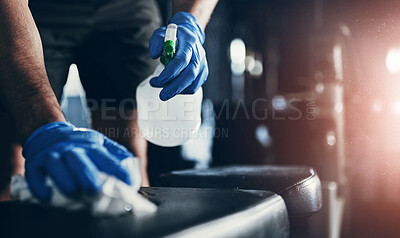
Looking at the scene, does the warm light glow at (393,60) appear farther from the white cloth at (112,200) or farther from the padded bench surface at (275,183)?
the white cloth at (112,200)

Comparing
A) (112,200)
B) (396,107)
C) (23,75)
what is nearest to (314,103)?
(396,107)

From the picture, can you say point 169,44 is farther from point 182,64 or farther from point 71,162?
point 71,162

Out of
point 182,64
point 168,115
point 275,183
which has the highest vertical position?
point 182,64

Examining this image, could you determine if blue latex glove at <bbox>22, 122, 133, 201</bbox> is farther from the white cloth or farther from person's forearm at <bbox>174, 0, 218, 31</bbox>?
person's forearm at <bbox>174, 0, 218, 31</bbox>

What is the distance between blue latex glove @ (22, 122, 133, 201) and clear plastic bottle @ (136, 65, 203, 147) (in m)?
0.50

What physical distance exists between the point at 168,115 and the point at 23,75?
474mm

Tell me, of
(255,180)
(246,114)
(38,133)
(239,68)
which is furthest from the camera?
(239,68)

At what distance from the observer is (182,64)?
0.75m

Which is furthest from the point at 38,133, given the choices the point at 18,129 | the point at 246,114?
the point at 246,114

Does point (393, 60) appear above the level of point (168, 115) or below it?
above

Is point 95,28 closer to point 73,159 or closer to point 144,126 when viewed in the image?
point 144,126

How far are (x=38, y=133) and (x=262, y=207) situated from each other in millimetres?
322

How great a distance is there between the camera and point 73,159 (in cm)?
43

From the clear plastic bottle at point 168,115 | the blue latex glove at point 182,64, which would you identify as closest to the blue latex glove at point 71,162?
the blue latex glove at point 182,64
